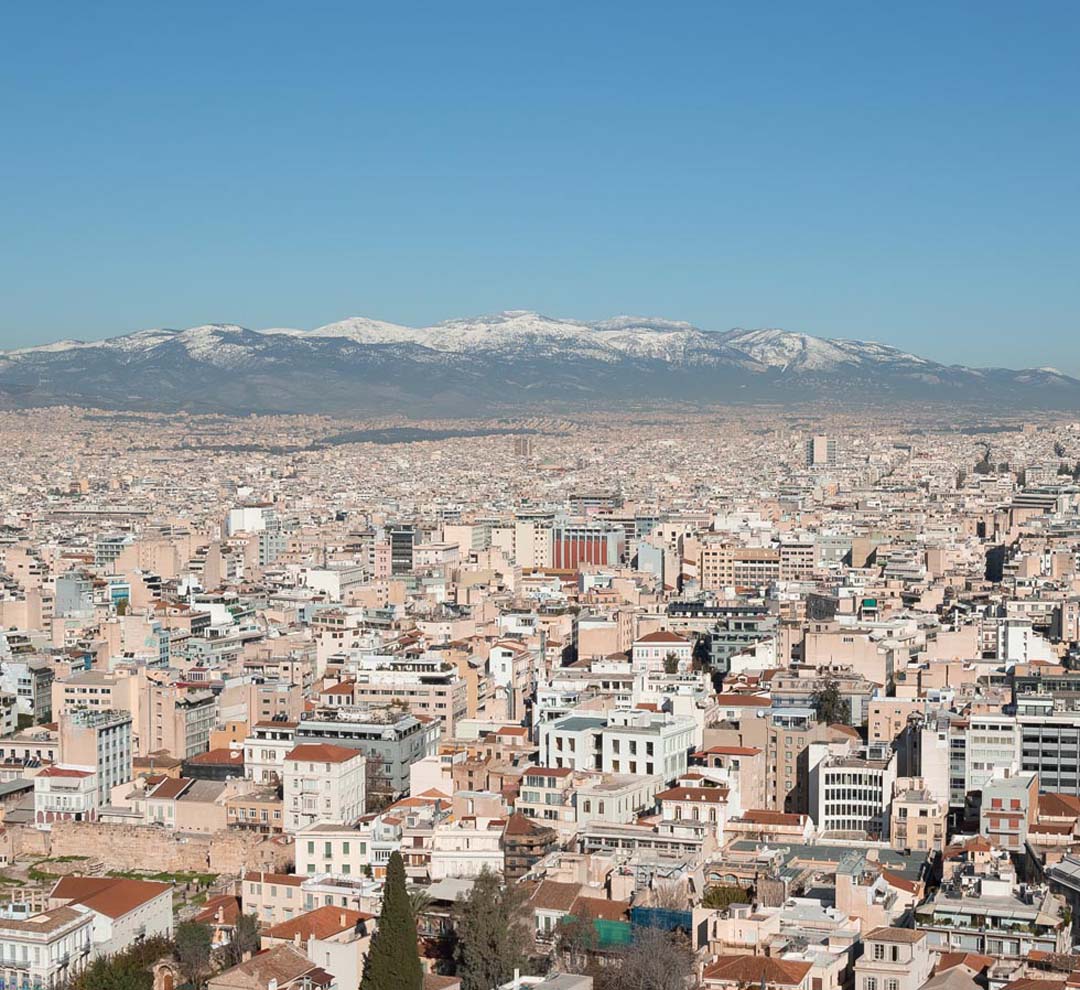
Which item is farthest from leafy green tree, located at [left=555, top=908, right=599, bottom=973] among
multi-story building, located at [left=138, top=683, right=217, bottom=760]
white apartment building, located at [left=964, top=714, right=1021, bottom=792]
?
multi-story building, located at [left=138, top=683, right=217, bottom=760]

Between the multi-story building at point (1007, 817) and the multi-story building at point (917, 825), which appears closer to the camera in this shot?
the multi-story building at point (1007, 817)

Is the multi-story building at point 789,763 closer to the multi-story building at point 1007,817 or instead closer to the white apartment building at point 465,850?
the multi-story building at point 1007,817

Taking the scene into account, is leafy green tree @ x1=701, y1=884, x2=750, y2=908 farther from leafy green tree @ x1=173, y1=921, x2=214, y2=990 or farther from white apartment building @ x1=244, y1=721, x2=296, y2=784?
white apartment building @ x1=244, y1=721, x2=296, y2=784

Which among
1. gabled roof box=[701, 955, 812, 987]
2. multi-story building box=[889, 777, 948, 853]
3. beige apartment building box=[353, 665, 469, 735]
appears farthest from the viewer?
beige apartment building box=[353, 665, 469, 735]

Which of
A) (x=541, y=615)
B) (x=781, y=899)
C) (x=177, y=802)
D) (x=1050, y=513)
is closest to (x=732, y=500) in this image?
(x=1050, y=513)

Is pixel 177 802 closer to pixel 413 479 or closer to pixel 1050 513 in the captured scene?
pixel 1050 513

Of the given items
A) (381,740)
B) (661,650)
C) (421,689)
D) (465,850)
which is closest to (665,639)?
(661,650)

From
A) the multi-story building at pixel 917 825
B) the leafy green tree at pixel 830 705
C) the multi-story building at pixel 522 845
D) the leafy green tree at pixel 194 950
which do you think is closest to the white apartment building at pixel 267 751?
the multi-story building at pixel 522 845
